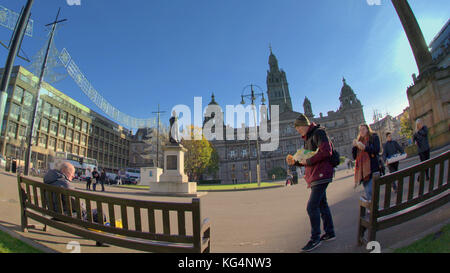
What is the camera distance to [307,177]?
312 cm

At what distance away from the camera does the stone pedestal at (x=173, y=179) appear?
13727mm

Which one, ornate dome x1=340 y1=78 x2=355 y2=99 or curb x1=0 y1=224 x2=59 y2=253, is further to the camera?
ornate dome x1=340 y1=78 x2=355 y2=99

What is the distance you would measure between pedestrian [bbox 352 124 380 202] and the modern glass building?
21.9 meters

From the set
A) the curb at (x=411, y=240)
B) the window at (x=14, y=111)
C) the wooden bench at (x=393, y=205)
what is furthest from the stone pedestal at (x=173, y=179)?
the window at (x=14, y=111)

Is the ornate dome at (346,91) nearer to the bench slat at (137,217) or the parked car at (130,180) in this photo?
the parked car at (130,180)

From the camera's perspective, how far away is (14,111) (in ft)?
117

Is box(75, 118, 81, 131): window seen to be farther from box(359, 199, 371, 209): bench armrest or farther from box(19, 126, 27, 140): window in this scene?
box(359, 199, 371, 209): bench armrest

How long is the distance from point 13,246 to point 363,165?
5405mm

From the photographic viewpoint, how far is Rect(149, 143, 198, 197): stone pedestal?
13.7 m

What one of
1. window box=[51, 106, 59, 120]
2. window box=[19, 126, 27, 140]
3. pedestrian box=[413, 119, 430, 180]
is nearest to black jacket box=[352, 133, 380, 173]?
pedestrian box=[413, 119, 430, 180]

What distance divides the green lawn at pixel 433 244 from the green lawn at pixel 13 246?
4.25 meters

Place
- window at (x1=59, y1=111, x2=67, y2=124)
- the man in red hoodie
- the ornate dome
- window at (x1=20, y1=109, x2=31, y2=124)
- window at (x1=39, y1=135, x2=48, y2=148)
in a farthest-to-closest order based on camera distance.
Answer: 1. the ornate dome
2. window at (x1=59, y1=111, x2=67, y2=124)
3. window at (x1=39, y1=135, x2=48, y2=148)
4. window at (x1=20, y1=109, x2=31, y2=124)
5. the man in red hoodie
